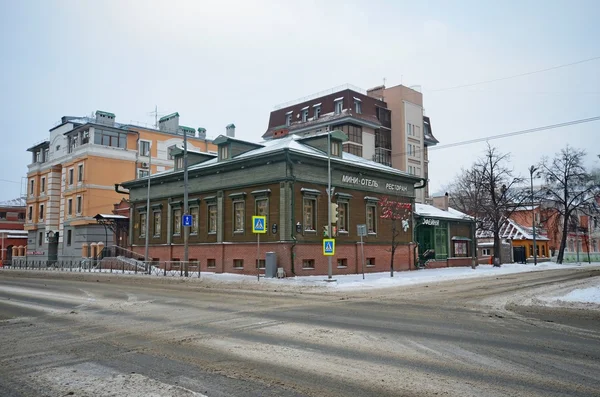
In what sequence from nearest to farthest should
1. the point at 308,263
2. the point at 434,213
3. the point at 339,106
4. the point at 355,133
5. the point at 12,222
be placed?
the point at 308,263 → the point at 434,213 → the point at 355,133 → the point at 339,106 → the point at 12,222

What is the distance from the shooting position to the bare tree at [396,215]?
32969mm

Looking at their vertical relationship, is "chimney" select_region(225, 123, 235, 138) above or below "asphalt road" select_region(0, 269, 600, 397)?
above

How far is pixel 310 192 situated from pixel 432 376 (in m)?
24.8

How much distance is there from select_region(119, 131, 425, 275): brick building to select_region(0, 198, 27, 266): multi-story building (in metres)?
40.0

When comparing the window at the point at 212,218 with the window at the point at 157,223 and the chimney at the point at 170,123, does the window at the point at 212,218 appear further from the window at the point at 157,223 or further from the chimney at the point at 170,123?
the chimney at the point at 170,123

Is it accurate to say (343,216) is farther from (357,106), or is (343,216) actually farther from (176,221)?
(357,106)

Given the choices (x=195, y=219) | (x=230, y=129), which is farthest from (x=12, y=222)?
(x=195, y=219)

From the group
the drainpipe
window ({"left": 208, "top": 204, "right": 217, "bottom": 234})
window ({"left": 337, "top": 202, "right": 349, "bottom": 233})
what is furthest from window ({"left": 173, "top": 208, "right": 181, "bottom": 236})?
window ({"left": 337, "top": 202, "right": 349, "bottom": 233})

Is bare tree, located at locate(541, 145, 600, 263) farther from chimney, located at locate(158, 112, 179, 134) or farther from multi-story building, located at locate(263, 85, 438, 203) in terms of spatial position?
chimney, located at locate(158, 112, 179, 134)

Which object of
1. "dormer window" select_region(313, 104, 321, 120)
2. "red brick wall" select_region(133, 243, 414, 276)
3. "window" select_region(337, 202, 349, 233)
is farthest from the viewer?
"dormer window" select_region(313, 104, 321, 120)

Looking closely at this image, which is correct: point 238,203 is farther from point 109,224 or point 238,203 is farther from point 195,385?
point 195,385

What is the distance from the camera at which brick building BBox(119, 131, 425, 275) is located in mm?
30203

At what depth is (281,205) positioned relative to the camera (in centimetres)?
3005

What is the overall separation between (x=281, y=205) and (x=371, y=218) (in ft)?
28.5
